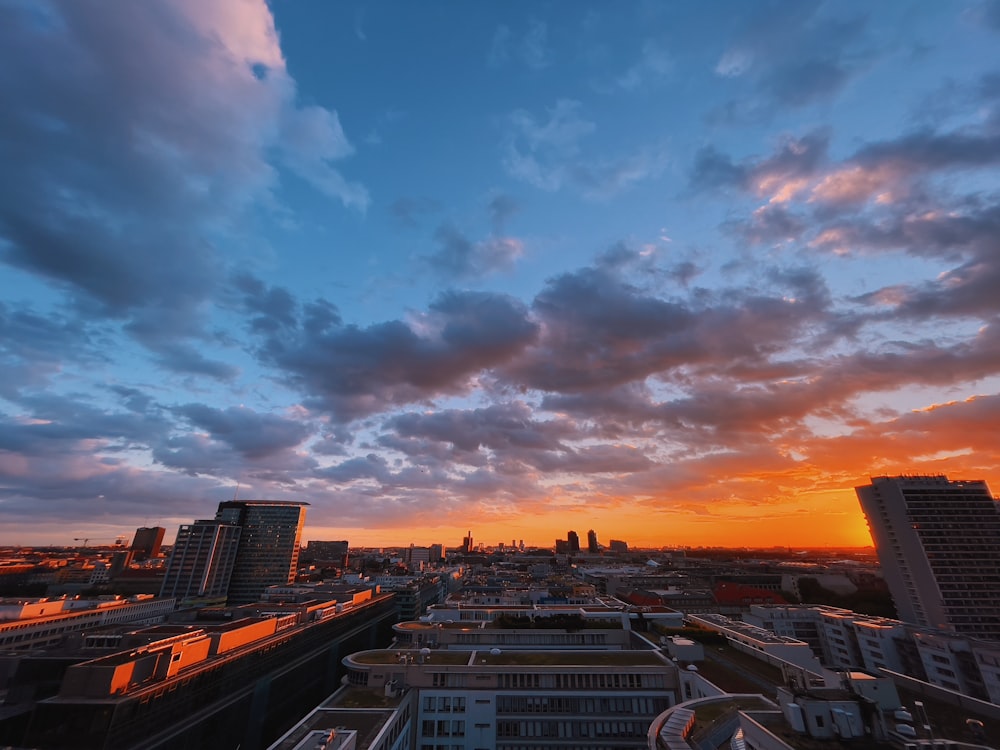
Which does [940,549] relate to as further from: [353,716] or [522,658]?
[353,716]

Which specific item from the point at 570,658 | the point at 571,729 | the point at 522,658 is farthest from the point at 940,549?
the point at 522,658

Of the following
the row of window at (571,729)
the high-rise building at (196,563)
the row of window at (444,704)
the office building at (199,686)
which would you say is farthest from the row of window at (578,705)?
the high-rise building at (196,563)

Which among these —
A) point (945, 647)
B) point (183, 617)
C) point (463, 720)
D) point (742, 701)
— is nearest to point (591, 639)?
point (463, 720)

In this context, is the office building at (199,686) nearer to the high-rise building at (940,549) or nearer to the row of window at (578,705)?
the row of window at (578,705)

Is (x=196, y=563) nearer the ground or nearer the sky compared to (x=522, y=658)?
nearer the sky

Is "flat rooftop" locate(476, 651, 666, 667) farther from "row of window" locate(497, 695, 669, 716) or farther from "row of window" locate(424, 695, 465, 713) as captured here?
"row of window" locate(424, 695, 465, 713)

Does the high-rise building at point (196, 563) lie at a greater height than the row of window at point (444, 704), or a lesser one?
greater

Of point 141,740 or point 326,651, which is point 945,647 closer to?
point 326,651

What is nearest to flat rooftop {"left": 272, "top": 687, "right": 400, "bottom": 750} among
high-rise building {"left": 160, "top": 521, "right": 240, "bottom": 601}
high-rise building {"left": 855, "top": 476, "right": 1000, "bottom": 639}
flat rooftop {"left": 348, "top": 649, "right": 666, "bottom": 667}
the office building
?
flat rooftop {"left": 348, "top": 649, "right": 666, "bottom": 667}
